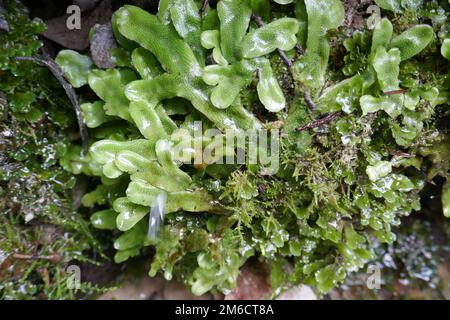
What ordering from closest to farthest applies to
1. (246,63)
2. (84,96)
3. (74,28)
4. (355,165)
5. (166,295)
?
1. (246,63)
2. (355,165)
3. (74,28)
4. (84,96)
5. (166,295)

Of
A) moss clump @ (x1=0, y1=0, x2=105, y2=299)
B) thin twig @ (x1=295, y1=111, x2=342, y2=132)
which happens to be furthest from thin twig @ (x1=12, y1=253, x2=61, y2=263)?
thin twig @ (x1=295, y1=111, x2=342, y2=132)

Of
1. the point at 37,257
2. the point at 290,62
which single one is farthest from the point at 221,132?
the point at 37,257

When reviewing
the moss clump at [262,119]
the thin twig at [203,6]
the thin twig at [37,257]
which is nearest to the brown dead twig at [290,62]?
the moss clump at [262,119]

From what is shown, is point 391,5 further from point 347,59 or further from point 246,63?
point 246,63

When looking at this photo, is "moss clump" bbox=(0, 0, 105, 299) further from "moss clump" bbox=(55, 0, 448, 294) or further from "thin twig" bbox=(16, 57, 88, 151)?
"moss clump" bbox=(55, 0, 448, 294)

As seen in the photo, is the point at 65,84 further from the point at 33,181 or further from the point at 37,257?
the point at 37,257

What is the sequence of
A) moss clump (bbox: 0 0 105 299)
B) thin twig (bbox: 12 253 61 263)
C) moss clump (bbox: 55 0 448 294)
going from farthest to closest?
thin twig (bbox: 12 253 61 263) → moss clump (bbox: 0 0 105 299) → moss clump (bbox: 55 0 448 294)

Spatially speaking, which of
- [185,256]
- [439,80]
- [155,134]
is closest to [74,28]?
[155,134]

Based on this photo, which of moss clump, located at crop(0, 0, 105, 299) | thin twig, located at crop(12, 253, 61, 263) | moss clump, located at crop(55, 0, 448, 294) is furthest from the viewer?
thin twig, located at crop(12, 253, 61, 263)
